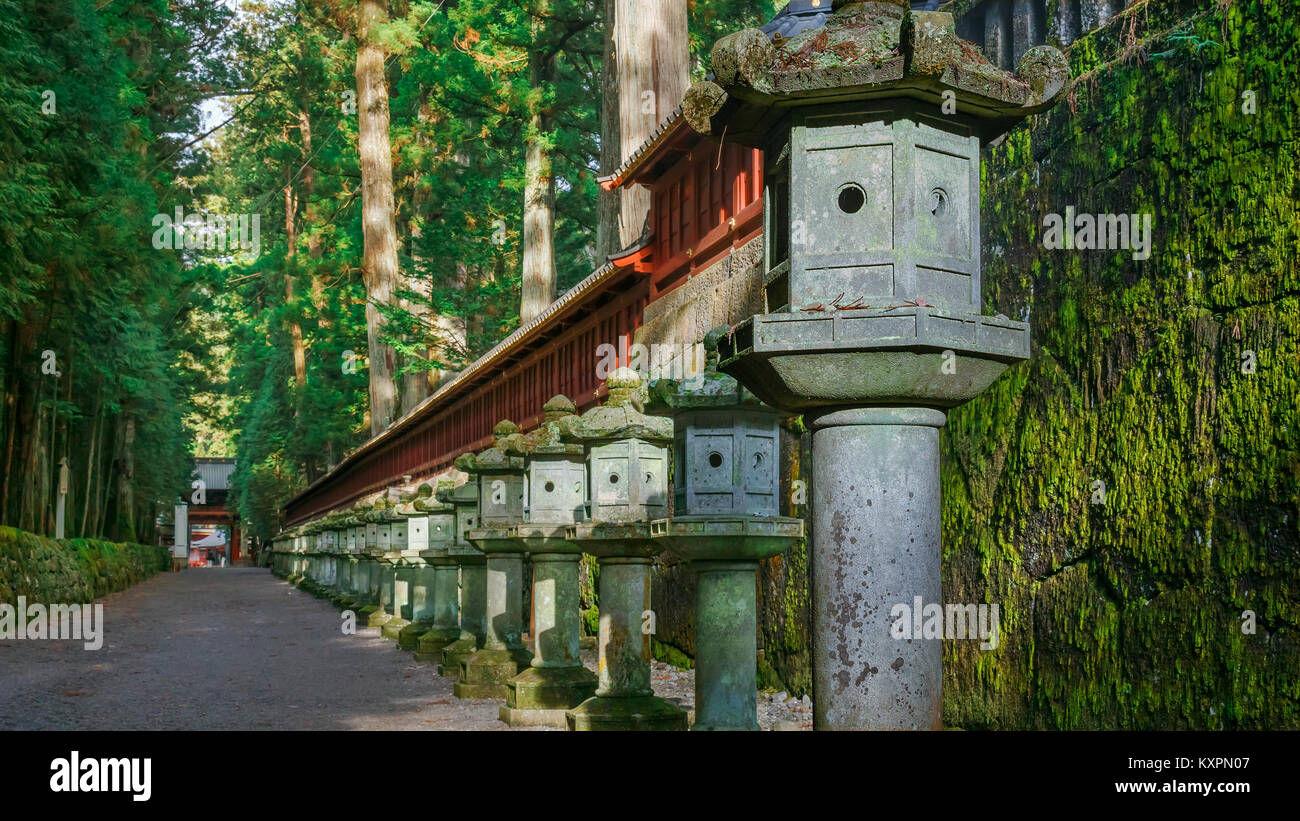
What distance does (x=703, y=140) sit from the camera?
15875 mm

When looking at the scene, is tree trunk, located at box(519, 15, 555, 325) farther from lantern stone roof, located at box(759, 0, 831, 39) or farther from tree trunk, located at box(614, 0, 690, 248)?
lantern stone roof, located at box(759, 0, 831, 39)

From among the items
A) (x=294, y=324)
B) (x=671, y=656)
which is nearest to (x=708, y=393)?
(x=671, y=656)

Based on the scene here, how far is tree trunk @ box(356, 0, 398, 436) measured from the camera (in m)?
35.0

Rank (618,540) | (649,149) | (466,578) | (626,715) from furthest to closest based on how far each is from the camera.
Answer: (649,149), (466,578), (618,540), (626,715)

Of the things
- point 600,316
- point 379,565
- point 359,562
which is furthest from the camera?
point 359,562

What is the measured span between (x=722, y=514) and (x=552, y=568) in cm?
358

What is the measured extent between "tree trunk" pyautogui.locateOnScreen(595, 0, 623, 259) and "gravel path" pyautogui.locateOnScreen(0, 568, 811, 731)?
28.5 ft

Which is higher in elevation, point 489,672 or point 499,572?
point 499,572

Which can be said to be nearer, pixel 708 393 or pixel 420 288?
pixel 708 393

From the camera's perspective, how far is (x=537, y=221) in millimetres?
28641

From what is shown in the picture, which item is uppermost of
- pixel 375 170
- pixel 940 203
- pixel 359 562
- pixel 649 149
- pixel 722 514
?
pixel 375 170

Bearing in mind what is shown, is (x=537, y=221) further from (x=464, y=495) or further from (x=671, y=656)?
(x=671, y=656)

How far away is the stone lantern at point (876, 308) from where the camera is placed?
521 centimetres

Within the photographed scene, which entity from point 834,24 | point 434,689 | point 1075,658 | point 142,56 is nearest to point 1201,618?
point 1075,658
